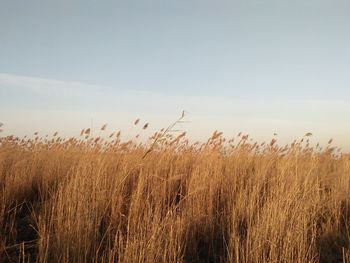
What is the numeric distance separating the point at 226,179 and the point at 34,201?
236cm

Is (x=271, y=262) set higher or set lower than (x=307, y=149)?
lower

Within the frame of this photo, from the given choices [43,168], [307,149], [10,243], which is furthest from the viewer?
[307,149]

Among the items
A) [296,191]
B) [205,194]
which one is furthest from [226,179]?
[296,191]

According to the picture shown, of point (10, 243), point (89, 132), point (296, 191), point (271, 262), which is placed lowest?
point (10, 243)

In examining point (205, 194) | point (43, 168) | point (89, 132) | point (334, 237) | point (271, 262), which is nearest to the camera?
point (271, 262)

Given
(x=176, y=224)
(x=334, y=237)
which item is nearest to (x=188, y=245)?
(x=176, y=224)

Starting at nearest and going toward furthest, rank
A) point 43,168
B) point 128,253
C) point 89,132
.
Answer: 1. point 128,253
2. point 43,168
3. point 89,132

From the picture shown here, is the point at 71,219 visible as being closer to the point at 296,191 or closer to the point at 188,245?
the point at 188,245

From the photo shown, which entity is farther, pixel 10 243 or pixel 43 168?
pixel 43 168

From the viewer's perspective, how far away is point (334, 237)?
10.9 feet

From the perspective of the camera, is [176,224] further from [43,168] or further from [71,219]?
[43,168]

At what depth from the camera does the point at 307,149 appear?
756 cm

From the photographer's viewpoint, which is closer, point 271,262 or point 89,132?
point 271,262

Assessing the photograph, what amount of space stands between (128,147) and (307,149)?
4147 mm
